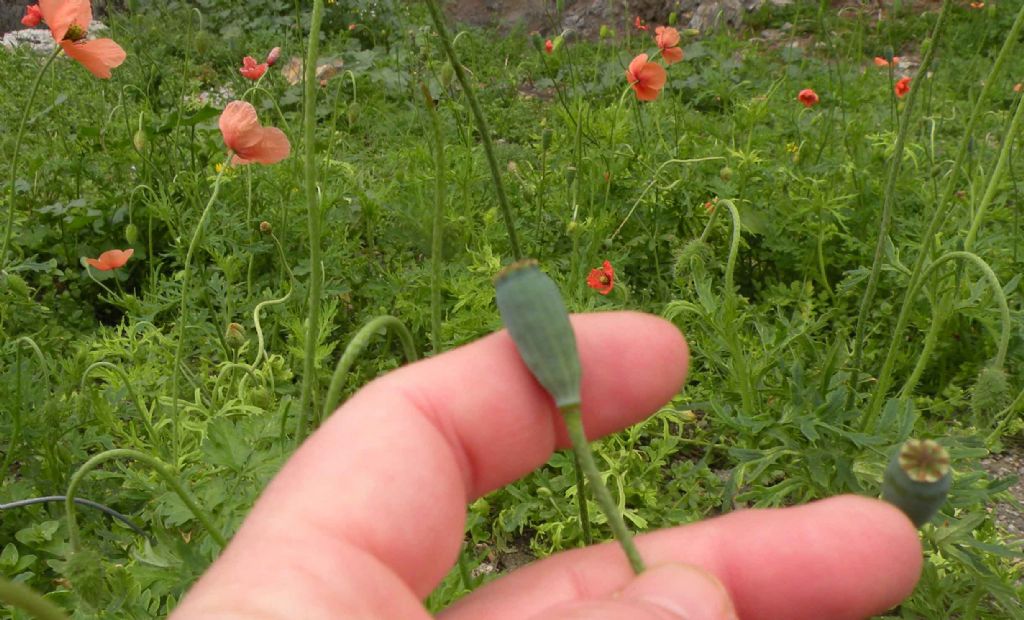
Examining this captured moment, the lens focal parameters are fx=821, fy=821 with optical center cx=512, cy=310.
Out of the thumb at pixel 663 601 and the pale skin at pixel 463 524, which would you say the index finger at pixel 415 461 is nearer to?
the pale skin at pixel 463 524

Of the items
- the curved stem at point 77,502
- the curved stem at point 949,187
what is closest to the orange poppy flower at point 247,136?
the curved stem at point 77,502

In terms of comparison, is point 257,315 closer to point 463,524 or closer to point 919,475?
point 463,524

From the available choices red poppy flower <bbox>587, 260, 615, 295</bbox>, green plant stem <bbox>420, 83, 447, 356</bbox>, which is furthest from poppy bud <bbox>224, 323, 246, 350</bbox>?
green plant stem <bbox>420, 83, 447, 356</bbox>

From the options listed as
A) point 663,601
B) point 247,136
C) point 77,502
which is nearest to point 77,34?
point 247,136

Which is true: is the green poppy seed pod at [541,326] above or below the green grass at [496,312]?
above

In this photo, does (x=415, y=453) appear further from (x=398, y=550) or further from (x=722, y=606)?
(x=722, y=606)

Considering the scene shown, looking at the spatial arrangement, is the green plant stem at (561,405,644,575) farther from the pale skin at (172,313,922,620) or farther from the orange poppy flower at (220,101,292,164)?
the orange poppy flower at (220,101,292,164)
